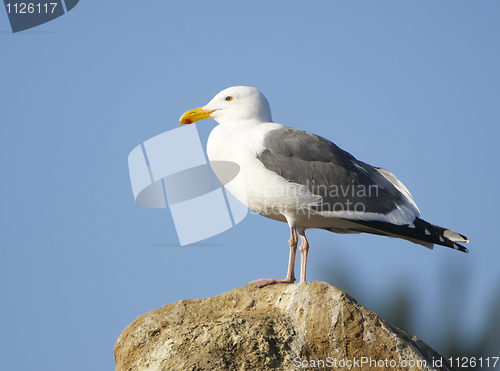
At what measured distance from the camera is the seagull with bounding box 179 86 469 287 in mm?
6559

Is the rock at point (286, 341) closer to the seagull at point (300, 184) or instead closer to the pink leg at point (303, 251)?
the seagull at point (300, 184)

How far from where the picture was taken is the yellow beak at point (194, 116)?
757 centimetres

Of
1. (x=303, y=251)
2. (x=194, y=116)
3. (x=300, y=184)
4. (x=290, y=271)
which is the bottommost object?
(x=290, y=271)

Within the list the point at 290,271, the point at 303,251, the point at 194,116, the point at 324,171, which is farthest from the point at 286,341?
the point at 194,116

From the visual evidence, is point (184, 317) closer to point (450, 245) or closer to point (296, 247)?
point (296, 247)

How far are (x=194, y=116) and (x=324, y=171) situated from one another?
6.87 feet

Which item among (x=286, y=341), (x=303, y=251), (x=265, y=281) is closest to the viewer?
(x=286, y=341)

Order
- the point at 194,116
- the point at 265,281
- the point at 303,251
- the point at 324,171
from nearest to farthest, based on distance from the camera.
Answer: the point at 265,281 → the point at 324,171 → the point at 303,251 → the point at 194,116

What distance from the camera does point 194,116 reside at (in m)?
7.61

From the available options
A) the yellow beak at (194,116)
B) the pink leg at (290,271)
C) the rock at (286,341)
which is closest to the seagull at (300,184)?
the pink leg at (290,271)

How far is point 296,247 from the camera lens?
22.7 feet

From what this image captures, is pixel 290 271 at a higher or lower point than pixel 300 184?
lower

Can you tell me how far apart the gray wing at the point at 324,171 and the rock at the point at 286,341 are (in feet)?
4.96

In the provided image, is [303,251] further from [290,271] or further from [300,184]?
[300,184]
